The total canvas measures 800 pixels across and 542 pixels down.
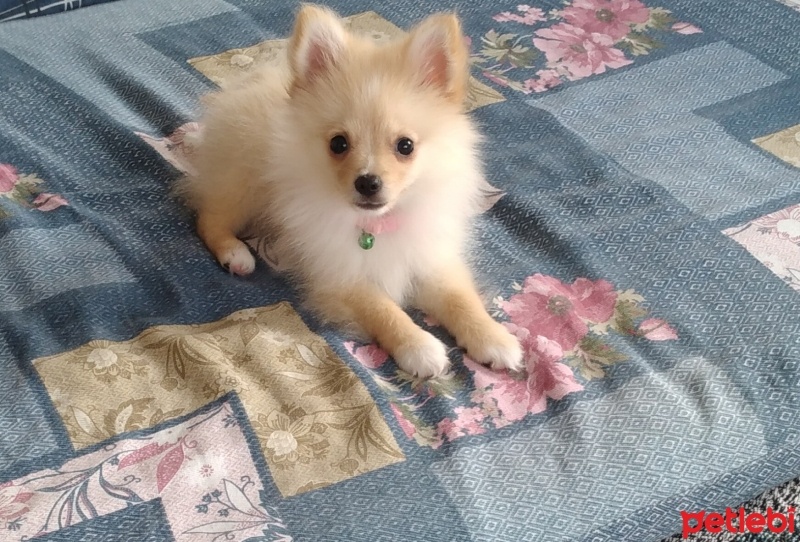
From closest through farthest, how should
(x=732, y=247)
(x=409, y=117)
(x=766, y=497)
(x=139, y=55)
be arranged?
(x=766, y=497) → (x=409, y=117) → (x=732, y=247) → (x=139, y=55)

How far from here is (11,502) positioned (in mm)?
1024

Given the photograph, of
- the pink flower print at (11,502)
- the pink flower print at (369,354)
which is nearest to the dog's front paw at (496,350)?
the pink flower print at (369,354)

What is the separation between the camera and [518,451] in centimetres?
114

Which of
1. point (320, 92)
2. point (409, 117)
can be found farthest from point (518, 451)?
point (320, 92)

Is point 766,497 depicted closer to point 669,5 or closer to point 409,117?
point 409,117

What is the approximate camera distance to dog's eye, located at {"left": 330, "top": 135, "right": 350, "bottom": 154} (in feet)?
4.37

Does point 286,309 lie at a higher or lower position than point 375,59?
lower

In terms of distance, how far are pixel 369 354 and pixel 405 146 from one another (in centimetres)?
34

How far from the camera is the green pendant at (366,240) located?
4.67 ft

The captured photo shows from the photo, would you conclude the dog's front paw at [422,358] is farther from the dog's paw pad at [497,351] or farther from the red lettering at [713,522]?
the red lettering at [713,522]

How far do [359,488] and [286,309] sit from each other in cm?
40

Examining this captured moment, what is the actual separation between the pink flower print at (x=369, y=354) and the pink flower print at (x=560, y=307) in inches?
8.6

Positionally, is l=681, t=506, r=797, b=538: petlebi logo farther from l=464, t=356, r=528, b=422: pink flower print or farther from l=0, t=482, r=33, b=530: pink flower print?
l=0, t=482, r=33, b=530: pink flower print

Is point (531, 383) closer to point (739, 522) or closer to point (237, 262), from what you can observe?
point (739, 522)
